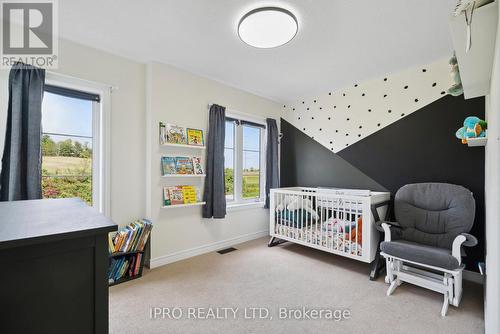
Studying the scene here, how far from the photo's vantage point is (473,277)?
234 cm

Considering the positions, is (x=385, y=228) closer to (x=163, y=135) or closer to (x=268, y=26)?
(x=268, y=26)

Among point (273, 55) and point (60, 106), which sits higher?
point (273, 55)

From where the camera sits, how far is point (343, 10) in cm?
176

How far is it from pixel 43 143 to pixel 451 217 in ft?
12.4

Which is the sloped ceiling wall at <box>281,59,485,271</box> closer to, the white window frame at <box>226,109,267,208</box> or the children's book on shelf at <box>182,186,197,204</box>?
the white window frame at <box>226,109,267,208</box>

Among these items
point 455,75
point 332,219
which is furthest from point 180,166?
point 455,75

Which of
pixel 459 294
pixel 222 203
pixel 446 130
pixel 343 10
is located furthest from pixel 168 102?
pixel 459 294

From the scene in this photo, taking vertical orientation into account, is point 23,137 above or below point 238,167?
above

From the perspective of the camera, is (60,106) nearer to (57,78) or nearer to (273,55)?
(57,78)

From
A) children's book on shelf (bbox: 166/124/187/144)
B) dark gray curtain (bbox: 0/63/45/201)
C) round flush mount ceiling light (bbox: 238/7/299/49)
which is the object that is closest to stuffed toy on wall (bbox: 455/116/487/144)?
round flush mount ceiling light (bbox: 238/7/299/49)

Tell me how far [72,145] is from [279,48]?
2239mm

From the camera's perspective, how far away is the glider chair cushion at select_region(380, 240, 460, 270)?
6.05 feet

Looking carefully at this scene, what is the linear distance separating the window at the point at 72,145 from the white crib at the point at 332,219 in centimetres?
213

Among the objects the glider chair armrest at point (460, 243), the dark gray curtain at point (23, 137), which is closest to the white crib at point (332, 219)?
the glider chair armrest at point (460, 243)
